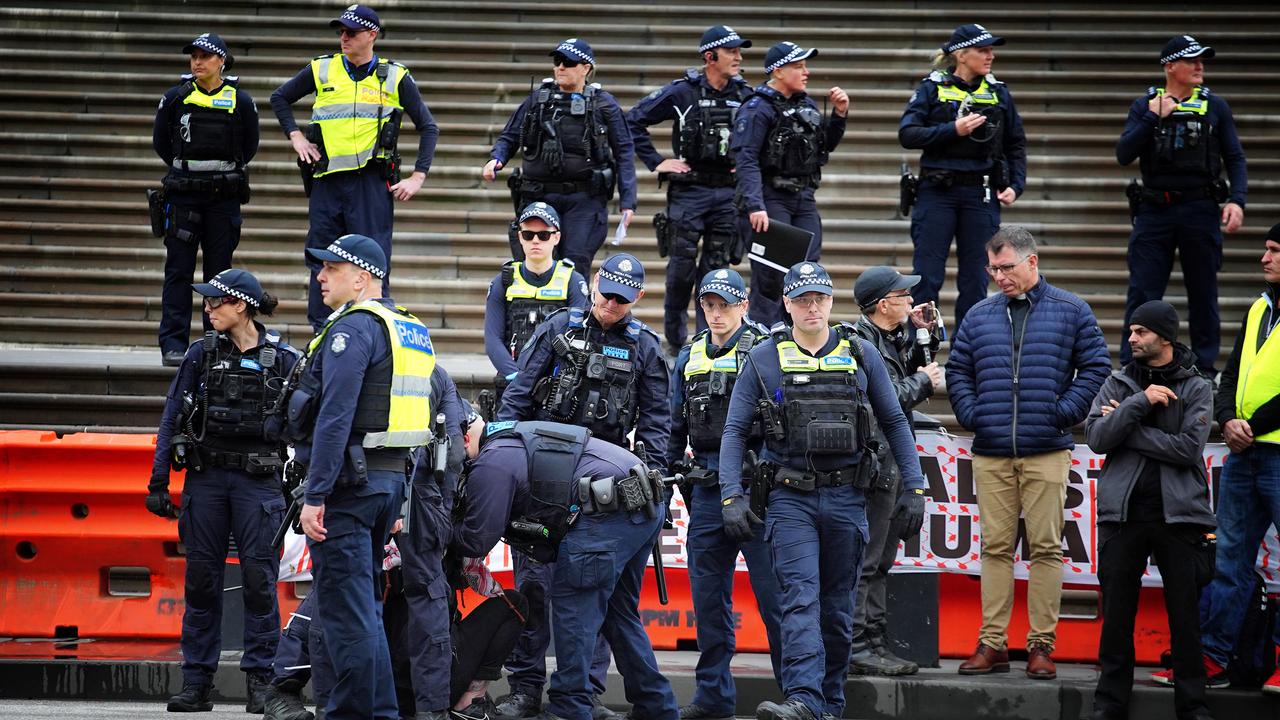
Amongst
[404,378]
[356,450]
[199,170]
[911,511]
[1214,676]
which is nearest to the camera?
[356,450]

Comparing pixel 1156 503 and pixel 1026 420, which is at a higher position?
pixel 1026 420

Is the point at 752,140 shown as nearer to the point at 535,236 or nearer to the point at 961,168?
the point at 961,168

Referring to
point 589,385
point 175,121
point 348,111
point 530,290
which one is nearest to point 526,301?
point 530,290

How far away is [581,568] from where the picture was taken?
7125 millimetres

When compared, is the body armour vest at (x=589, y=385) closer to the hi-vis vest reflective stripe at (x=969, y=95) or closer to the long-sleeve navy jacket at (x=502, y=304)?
the long-sleeve navy jacket at (x=502, y=304)

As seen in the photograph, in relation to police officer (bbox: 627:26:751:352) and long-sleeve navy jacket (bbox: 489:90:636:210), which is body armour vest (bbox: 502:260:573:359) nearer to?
long-sleeve navy jacket (bbox: 489:90:636:210)

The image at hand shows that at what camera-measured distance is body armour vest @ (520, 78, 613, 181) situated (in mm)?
10648

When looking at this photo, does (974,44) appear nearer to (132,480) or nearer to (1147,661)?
(1147,661)

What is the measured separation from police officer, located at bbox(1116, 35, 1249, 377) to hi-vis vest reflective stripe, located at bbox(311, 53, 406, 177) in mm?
5495

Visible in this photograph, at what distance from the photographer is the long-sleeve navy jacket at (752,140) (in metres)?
10.5

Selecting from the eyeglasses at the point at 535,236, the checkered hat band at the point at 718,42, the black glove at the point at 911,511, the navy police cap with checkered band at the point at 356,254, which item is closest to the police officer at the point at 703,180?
the checkered hat band at the point at 718,42

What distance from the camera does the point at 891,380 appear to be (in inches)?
325

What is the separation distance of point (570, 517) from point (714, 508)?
1.26 m

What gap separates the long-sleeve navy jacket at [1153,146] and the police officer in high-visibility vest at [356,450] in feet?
20.5
